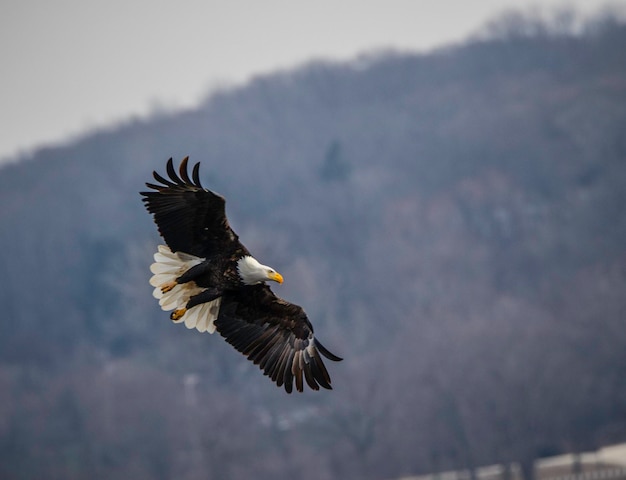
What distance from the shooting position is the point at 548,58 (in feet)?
344

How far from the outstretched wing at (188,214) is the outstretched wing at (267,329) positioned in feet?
2.08

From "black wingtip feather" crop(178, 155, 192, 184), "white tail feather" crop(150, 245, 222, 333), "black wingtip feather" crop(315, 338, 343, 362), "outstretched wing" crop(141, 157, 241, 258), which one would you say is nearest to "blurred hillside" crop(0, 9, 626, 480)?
"white tail feather" crop(150, 245, 222, 333)

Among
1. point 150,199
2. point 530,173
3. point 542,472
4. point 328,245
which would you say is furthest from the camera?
point 530,173

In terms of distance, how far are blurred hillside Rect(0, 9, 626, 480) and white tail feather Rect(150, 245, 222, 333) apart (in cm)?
2260

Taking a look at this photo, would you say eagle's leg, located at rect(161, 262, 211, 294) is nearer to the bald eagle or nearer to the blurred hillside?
the bald eagle

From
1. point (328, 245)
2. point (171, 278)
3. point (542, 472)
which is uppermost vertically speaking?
point (328, 245)

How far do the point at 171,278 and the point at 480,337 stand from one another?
40.6 meters

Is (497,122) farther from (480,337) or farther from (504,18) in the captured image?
(480,337)

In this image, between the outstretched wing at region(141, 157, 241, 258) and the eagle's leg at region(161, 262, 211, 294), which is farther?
the eagle's leg at region(161, 262, 211, 294)

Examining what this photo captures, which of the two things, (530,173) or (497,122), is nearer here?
(530,173)

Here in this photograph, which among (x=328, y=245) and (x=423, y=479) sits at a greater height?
A: (x=328, y=245)

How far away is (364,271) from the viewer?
7356 cm

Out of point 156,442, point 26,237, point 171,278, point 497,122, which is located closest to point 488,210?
point 497,122

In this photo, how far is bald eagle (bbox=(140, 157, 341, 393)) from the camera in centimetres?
1315
